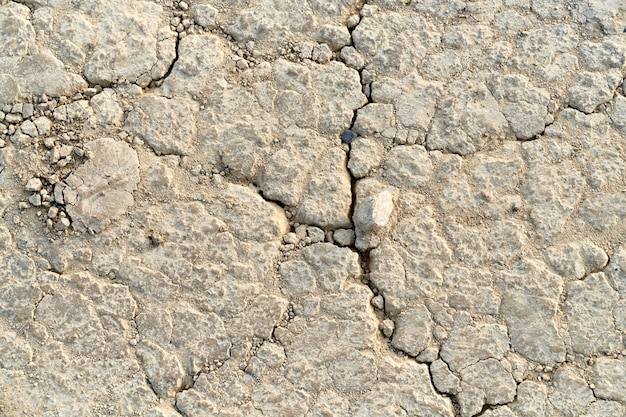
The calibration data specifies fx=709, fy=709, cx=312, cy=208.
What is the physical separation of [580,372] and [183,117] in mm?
1464

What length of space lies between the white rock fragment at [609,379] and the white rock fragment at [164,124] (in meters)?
1.43

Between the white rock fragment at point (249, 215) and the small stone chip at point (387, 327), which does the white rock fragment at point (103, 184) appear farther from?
the small stone chip at point (387, 327)

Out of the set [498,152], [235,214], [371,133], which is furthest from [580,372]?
[235,214]

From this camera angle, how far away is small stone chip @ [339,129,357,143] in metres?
2.31

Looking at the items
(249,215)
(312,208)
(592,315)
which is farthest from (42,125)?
(592,315)

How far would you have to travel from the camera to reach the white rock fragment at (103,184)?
219 cm

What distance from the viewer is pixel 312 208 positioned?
88.2 inches

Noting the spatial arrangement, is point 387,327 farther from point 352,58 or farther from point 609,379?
point 352,58

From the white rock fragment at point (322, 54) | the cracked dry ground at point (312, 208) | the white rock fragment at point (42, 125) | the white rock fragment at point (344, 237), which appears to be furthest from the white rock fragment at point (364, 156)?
the white rock fragment at point (42, 125)

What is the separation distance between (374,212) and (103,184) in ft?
2.78

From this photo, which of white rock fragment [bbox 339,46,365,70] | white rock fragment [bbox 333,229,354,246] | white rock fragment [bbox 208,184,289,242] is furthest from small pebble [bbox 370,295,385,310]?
white rock fragment [bbox 339,46,365,70]

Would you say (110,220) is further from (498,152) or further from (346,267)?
(498,152)

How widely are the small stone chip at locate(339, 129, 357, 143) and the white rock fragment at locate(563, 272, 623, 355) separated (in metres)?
0.82

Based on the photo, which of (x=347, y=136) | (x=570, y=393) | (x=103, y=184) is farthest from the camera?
(x=347, y=136)
